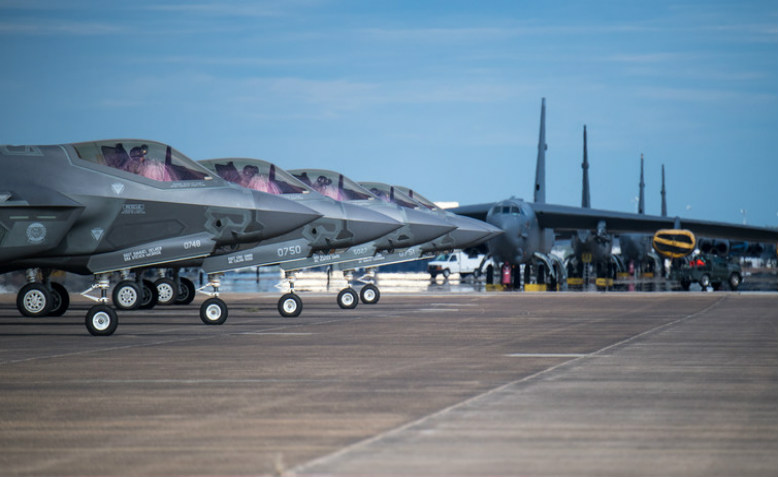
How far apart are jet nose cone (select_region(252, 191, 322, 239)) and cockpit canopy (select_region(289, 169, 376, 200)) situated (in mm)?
6953

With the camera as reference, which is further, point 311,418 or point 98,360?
point 98,360

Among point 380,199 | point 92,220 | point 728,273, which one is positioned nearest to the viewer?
point 92,220

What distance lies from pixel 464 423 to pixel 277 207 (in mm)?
10562

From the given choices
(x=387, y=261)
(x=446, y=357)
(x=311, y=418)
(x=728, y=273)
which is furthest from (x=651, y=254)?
(x=311, y=418)

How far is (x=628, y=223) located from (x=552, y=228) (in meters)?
3.13

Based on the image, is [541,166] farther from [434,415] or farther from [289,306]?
[434,415]

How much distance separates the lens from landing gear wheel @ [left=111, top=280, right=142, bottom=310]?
17.8m

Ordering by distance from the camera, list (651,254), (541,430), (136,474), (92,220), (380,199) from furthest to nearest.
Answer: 1. (651,254)
2. (380,199)
3. (92,220)
4. (541,430)
5. (136,474)

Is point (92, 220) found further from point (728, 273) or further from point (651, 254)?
point (651, 254)

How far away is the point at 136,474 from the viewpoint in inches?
202

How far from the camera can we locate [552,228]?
44.6 meters

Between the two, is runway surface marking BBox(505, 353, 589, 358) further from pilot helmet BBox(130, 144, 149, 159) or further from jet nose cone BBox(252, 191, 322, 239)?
pilot helmet BBox(130, 144, 149, 159)

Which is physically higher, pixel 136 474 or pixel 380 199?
pixel 380 199

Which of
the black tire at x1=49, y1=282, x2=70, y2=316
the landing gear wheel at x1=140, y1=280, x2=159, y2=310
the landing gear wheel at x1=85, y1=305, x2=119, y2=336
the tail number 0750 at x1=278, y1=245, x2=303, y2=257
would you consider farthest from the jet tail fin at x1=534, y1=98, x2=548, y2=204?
the landing gear wheel at x1=85, y1=305, x2=119, y2=336
